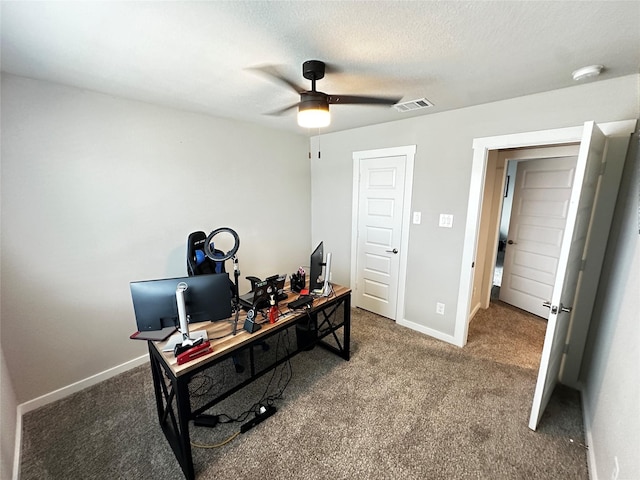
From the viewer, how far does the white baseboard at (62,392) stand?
5.44 feet

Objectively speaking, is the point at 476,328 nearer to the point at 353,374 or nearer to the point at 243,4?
the point at 353,374

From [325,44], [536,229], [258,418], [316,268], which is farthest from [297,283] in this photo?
[536,229]

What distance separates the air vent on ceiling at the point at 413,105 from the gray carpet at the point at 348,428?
2431 millimetres

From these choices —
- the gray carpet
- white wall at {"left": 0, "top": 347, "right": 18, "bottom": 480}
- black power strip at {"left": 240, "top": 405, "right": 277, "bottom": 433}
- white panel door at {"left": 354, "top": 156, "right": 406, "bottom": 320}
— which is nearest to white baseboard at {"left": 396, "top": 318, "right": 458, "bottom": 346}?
white panel door at {"left": 354, "top": 156, "right": 406, "bottom": 320}

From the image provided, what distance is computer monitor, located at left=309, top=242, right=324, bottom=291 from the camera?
7.09 feet

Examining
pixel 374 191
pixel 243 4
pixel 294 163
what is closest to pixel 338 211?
pixel 374 191

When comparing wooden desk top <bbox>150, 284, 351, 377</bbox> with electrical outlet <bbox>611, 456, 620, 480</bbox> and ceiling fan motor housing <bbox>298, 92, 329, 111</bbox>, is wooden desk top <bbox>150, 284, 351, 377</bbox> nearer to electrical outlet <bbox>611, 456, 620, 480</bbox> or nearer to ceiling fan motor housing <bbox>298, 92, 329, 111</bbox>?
ceiling fan motor housing <bbox>298, 92, 329, 111</bbox>

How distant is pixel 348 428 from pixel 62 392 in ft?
7.61

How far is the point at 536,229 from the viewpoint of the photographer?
3.36 meters

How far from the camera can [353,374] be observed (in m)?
2.34

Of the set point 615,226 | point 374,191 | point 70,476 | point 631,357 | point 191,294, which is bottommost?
point 70,476

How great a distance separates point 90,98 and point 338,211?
274cm

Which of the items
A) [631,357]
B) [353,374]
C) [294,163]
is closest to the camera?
[631,357]

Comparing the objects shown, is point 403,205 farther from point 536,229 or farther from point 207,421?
point 207,421
